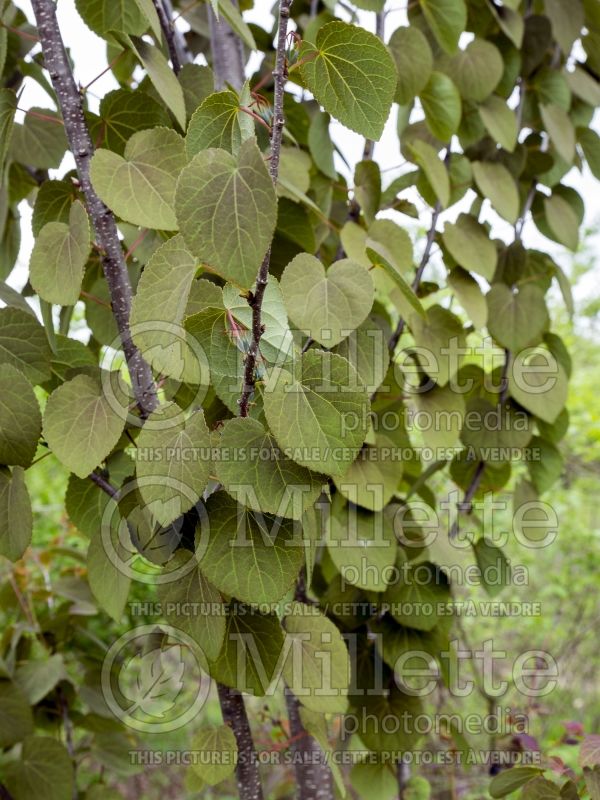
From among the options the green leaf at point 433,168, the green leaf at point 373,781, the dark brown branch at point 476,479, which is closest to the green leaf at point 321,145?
the green leaf at point 433,168

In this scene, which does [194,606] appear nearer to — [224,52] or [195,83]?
[195,83]

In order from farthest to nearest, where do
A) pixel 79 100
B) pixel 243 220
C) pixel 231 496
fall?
pixel 79 100 < pixel 231 496 < pixel 243 220

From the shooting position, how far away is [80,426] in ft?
2.02

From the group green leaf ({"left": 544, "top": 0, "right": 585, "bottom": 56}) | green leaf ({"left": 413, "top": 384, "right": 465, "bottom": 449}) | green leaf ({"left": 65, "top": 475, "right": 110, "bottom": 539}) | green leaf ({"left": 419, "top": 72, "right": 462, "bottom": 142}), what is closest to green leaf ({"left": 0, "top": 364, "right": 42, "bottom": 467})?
green leaf ({"left": 65, "top": 475, "right": 110, "bottom": 539})

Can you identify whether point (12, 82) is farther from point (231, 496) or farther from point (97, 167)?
point (231, 496)

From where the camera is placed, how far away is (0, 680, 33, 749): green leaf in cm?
96

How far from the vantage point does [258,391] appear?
0.57m

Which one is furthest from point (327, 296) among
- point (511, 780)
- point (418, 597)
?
point (511, 780)

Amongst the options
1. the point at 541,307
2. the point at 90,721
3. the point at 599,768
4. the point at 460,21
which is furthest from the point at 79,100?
the point at 90,721

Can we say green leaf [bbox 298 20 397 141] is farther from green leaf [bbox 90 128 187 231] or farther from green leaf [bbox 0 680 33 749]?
green leaf [bbox 0 680 33 749]

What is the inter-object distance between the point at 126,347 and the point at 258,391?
16 centimetres

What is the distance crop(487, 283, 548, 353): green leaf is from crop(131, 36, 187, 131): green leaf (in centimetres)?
47

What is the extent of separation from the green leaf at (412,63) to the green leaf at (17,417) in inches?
20.4

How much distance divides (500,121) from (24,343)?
24.7 inches
